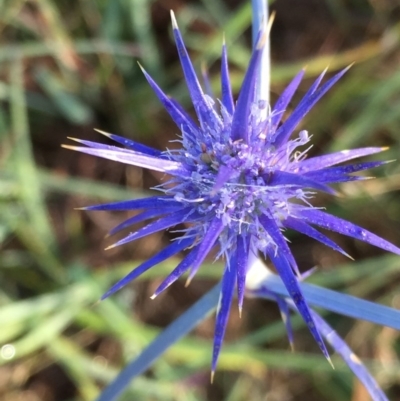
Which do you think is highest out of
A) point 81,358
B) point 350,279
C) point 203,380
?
point 350,279

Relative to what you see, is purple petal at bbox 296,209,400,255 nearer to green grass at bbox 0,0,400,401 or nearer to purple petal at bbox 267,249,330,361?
purple petal at bbox 267,249,330,361

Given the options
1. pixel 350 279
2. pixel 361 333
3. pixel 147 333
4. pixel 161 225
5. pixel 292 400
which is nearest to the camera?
pixel 161 225

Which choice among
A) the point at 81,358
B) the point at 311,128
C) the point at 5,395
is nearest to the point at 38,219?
the point at 81,358

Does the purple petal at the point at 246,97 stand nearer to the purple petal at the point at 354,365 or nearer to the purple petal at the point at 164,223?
the purple petal at the point at 164,223

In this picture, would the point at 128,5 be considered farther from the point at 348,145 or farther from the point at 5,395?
the point at 5,395

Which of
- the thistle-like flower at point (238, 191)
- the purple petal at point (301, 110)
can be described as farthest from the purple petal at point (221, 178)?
the purple petal at point (301, 110)

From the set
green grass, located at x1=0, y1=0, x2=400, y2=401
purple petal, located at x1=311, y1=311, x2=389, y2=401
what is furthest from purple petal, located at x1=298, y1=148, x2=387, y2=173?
green grass, located at x1=0, y1=0, x2=400, y2=401

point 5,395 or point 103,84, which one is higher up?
point 103,84

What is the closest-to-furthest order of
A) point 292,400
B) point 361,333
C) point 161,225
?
point 161,225
point 361,333
point 292,400
